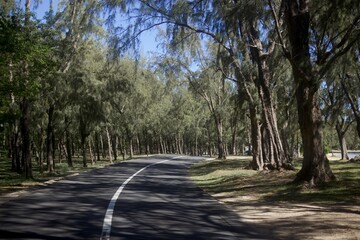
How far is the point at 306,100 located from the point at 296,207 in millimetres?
5265

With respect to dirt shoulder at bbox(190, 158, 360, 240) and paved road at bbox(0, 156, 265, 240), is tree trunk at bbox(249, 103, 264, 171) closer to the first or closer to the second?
dirt shoulder at bbox(190, 158, 360, 240)

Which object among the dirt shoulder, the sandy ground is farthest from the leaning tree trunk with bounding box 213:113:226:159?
the sandy ground

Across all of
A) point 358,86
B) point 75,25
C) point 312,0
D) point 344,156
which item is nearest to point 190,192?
point 312,0

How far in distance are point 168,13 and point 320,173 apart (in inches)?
398

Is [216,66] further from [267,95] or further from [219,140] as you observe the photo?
[219,140]

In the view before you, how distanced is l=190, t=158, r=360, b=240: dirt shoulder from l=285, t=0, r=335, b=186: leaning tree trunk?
0.76 metres

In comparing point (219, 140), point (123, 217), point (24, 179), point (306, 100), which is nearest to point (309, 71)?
point (306, 100)

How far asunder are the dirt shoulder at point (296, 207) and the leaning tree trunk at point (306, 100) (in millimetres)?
762

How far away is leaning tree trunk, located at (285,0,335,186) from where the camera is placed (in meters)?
14.8

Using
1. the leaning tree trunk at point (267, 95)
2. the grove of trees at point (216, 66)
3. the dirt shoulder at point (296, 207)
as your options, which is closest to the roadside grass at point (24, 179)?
the grove of trees at point (216, 66)

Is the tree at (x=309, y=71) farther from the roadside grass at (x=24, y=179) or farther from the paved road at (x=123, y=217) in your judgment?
the roadside grass at (x=24, y=179)

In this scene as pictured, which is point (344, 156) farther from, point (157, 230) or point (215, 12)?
point (157, 230)

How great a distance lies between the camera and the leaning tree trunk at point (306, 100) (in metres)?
14.8

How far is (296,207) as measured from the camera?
11469 mm
